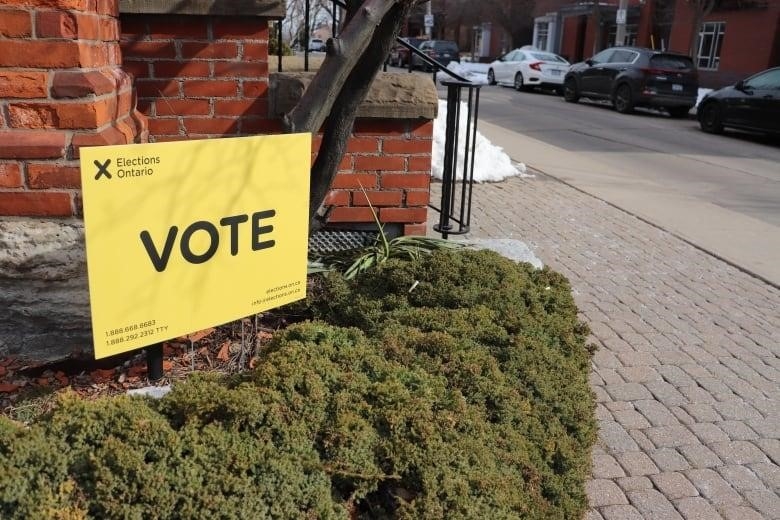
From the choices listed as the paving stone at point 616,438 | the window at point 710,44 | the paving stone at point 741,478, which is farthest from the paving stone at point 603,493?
the window at point 710,44

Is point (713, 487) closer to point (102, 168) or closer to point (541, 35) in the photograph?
point (102, 168)

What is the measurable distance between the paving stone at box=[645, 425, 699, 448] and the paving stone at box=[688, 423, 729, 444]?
34mm

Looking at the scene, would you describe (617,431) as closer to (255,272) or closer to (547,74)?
(255,272)

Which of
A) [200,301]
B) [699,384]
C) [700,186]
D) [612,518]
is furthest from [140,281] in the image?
[700,186]

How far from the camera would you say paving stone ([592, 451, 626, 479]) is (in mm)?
3051

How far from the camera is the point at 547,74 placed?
25.6 meters

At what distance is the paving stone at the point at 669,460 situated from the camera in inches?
123

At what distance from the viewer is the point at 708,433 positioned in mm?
3410

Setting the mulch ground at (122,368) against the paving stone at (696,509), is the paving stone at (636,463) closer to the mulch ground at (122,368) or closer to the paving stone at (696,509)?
the paving stone at (696,509)

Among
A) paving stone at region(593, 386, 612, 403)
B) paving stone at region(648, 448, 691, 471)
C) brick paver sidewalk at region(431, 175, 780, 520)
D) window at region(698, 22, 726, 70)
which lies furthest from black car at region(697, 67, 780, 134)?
window at region(698, 22, 726, 70)

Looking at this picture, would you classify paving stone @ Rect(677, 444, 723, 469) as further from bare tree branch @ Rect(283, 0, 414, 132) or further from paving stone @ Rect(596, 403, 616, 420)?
bare tree branch @ Rect(283, 0, 414, 132)

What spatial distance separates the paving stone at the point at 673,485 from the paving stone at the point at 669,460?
4 cm

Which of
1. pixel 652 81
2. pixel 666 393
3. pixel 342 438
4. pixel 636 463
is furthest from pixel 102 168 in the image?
pixel 652 81

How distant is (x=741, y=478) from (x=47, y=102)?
3.15 metres
